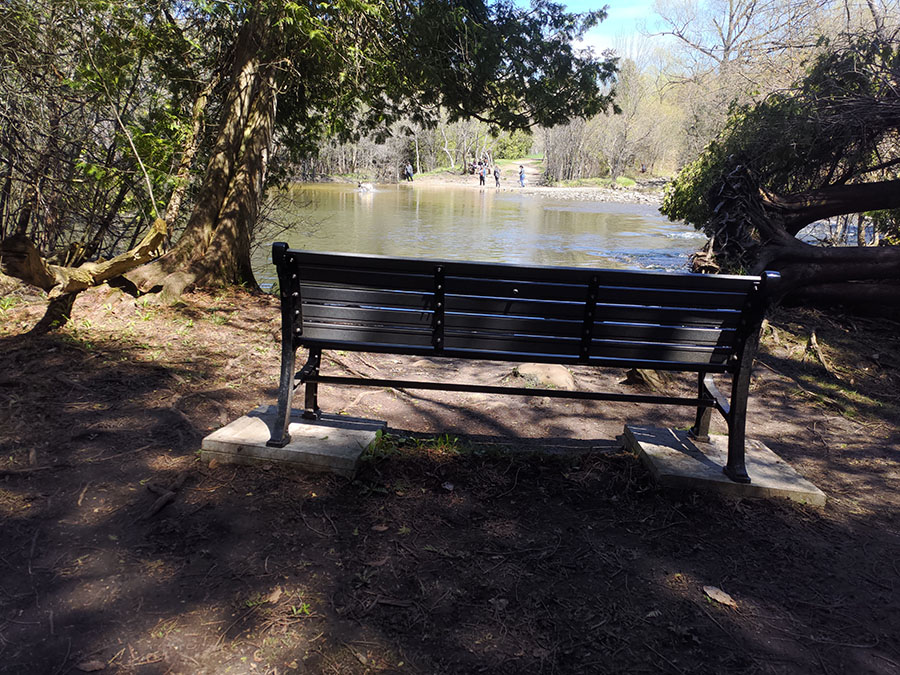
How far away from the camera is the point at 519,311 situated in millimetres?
A: 3139

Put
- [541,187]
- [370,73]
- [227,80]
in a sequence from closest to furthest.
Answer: [370,73] → [227,80] → [541,187]

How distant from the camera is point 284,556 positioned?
2529 millimetres

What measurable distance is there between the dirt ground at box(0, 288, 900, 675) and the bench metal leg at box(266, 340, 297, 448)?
0.17m

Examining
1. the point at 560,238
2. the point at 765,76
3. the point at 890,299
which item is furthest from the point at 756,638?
the point at 560,238

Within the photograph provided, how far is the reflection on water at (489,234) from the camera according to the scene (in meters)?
16.7

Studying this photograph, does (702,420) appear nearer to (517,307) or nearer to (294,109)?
(517,307)

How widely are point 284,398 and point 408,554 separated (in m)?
1.06

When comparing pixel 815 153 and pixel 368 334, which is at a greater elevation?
pixel 815 153

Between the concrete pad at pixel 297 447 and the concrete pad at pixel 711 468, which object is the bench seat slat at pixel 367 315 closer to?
the concrete pad at pixel 297 447

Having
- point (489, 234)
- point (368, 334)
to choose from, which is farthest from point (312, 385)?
point (489, 234)

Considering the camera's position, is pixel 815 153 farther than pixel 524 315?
Yes

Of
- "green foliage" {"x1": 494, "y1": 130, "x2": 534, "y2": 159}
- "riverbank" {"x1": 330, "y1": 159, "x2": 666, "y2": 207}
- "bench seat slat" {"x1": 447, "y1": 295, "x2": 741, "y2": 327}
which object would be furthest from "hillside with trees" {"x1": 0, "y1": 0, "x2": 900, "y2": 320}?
"green foliage" {"x1": 494, "y1": 130, "x2": 534, "y2": 159}

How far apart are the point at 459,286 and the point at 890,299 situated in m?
7.84

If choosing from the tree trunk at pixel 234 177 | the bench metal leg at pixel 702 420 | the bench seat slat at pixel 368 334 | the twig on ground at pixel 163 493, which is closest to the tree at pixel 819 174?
the bench metal leg at pixel 702 420
